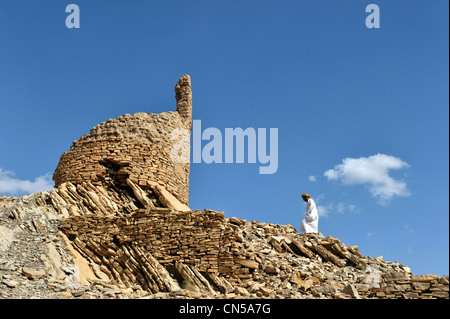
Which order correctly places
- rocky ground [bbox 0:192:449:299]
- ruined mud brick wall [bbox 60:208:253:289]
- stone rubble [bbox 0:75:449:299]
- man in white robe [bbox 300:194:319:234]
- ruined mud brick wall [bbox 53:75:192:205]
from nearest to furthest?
rocky ground [bbox 0:192:449:299] → stone rubble [bbox 0:75:449:299] → ruined mud brick wall [bbox 60:208:253:289] → man in white robe [bbox 300:194:319:234] → ruined mud brick wall [bbox 53:75:192:205]

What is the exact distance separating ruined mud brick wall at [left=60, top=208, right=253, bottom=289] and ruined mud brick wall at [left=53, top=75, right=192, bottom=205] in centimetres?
258

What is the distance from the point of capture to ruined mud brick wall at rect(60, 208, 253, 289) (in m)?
13.9

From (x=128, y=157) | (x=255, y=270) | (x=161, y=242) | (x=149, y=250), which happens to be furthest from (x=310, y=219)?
(x=128, y=157)

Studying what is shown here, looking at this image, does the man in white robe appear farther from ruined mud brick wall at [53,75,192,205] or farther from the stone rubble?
ruined mud brick wall at [53,75,192,205]

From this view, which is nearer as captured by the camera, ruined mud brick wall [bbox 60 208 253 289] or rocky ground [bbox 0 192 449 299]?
rocky ground [bbox 0 192 449 299]

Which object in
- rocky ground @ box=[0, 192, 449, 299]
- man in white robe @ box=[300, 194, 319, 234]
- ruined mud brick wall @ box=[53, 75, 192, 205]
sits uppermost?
ruined mud brick wall @ box=[53, 75, 192, 205]

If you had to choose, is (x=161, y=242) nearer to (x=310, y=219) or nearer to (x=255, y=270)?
(x=255, y=270)

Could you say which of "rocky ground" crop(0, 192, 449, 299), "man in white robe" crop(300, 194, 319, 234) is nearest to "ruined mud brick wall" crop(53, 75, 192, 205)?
"rocky ground" crop(0, 192, 449, 299)

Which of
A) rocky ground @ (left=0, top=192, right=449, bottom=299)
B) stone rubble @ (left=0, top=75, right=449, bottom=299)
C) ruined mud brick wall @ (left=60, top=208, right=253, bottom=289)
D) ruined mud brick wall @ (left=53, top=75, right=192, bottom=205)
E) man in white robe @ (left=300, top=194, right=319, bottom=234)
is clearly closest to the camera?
rocky ground @ (left=0, top=192, right=449, bottom=299)

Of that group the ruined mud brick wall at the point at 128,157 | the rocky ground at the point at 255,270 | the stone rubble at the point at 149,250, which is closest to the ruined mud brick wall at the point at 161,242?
the stone rubble at the point at 149,250

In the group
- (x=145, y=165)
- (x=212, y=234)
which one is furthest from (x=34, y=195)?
(x=212, y=234)

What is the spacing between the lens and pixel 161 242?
567 inches

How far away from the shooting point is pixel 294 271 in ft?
44.9
